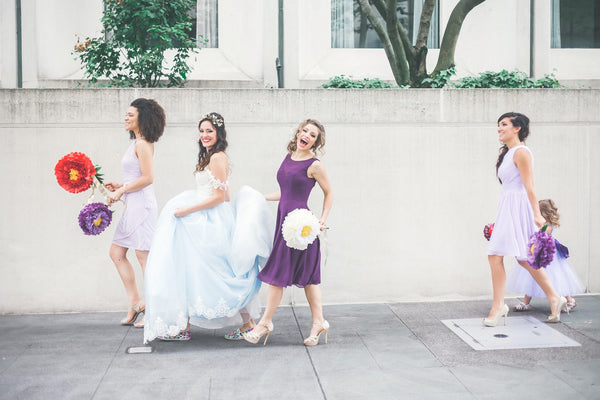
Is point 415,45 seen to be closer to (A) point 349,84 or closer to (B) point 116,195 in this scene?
(A) point 349,84

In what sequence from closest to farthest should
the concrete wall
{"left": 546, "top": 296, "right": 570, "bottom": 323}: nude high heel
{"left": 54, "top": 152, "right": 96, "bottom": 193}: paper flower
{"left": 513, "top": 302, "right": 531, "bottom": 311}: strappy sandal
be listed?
1. {"left": 54, "top": 152, "right": 96, "bottom": 193}: paper flower
2. {"left": 546, "top": 296, "right": 570, "bottom": 323}: nude high heel
3. {"left": 513, "top": 302, "right": 531, "bottom": 311}: strappy sandal
4. the concrete wall

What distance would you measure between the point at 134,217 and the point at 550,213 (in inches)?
165

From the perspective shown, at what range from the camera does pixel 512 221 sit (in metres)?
6.17

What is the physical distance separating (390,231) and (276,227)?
205 centimetres

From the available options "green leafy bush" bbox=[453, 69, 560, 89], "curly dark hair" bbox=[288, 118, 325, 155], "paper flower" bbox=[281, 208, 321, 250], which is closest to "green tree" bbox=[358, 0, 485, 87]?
"green leafy bush" bbox=[453, 69, 560, 89]

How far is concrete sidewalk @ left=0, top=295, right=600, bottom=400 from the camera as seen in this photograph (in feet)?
15.1

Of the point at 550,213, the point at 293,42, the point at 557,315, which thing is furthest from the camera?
the point at 293,42

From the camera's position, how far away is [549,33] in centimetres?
1153

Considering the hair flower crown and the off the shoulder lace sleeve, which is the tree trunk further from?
the off the shoulder lace sleeve

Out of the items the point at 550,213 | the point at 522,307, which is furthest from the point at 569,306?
the point at 550,213

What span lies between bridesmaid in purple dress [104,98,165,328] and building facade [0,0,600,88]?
4.42 meters

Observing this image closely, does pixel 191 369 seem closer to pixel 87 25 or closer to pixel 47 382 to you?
pixel 47 382

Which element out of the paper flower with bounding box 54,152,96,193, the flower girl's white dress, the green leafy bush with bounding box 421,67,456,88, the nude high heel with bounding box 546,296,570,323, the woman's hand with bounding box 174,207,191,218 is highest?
the green leafy bush with bounding box 421,67,456,88

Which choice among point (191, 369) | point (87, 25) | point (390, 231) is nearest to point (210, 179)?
point (191, 369)
